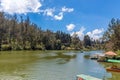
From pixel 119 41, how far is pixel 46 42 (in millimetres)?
107031

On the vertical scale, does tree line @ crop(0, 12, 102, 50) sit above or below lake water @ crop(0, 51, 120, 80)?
above

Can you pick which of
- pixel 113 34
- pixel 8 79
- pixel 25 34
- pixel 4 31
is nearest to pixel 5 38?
pixel 4 31

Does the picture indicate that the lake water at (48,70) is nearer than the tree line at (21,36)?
Yes

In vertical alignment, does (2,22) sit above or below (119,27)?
above

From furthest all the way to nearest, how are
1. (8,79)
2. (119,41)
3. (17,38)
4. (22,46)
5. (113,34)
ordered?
(17,38) < (22,46) < (113,34) < (119,41) < (8,79)

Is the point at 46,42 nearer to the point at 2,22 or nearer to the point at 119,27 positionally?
the point at 2,22

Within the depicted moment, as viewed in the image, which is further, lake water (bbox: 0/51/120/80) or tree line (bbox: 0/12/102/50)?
Answer: tree line (bbox: 0/12/102/50)

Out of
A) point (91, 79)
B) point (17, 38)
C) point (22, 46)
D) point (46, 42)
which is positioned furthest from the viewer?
point (46, 42)

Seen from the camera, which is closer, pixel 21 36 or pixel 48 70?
pixel 48 70

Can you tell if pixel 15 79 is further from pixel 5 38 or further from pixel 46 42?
pixel 46 42

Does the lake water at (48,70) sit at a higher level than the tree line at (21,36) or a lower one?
lower

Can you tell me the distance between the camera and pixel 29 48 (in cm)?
16462

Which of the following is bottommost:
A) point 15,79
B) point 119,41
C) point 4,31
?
point 15,79

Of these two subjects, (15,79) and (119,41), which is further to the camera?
(119,41)
